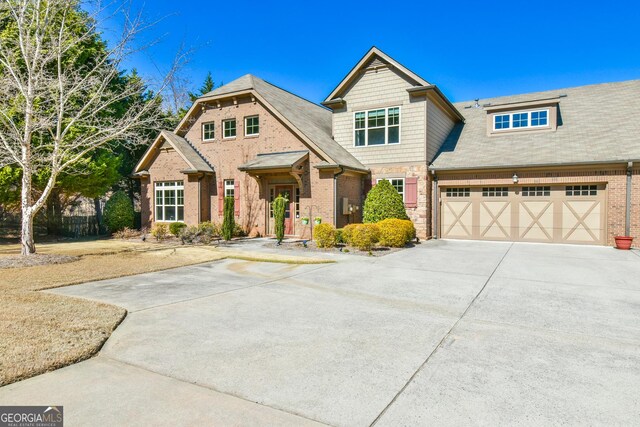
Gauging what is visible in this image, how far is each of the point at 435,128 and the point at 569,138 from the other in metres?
5.62

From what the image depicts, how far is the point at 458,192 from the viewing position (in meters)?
16.9

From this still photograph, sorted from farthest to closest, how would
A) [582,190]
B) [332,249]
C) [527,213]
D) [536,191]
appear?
[527,213]
[536,191]
[582,190]
[332,249]

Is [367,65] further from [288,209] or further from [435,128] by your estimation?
[288,209]

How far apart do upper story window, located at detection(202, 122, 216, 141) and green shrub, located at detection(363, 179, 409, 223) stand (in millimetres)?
9300

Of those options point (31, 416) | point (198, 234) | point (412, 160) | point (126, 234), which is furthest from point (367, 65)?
point (31, 416)

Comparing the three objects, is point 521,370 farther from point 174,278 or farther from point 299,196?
point 299,196

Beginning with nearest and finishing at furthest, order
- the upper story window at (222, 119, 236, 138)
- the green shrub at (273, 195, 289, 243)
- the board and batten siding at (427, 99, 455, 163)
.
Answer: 1. the green shrub at (273, 195, 289, 243)
2. the board and batten siding at (427, 99, 455, 163)
3. the upper story window at (222, 119, 236, 138)

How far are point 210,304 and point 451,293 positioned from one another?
450 centimetres

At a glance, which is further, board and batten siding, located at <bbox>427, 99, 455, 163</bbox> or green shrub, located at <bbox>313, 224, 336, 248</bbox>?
board and batten siding, located at <bbox>427, 99, 455, 163</bbox>

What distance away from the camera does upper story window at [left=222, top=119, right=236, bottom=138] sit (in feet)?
61.2

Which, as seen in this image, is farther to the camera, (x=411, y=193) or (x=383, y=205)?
(x=411, y=193)

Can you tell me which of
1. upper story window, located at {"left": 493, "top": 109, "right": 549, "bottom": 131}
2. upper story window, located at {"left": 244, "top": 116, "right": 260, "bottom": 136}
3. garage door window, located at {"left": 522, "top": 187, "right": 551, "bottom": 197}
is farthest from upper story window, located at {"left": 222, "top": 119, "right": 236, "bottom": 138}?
garage door window, located at {"left": 522, "top": 187, "right": 551, "bottom": 197}

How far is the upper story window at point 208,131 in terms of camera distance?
1928 centimetres

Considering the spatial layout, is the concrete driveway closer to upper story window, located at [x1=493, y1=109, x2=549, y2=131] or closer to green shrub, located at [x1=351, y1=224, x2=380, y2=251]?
green shrub, located at [x1=351, y1=224, x2=380, y2=251]
